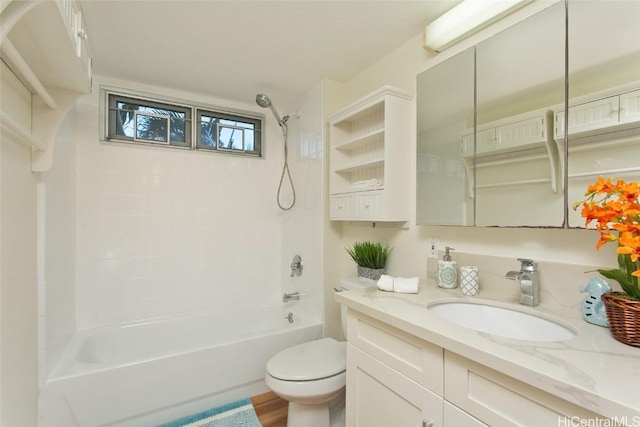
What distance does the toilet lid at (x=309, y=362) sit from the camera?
1434 millimetres

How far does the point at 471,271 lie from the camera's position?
4.20 feet

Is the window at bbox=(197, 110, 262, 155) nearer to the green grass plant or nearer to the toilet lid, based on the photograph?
the green grass plant

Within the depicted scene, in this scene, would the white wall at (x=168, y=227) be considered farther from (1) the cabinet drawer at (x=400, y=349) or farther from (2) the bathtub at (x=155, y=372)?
(1) the cabinet drawer at (x=400, y=349)

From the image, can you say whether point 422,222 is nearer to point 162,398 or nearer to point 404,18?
point 404,18

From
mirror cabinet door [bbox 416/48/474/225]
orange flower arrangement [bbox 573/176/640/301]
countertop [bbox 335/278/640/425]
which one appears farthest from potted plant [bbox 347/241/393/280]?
orange flower arrangement [bbox 573/176/640/301]

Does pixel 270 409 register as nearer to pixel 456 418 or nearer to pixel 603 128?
pixel 456 418

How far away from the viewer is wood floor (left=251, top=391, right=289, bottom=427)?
1.74 m

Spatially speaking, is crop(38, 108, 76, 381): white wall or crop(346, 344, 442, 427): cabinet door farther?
crop(38, 108, 76, 381): white wall

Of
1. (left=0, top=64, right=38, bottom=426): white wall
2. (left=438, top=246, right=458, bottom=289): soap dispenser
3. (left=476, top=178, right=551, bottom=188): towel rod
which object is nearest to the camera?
(left=0, top=64, right=38, bottom=426): white wall

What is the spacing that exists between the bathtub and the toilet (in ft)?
1.32

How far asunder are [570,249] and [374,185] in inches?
36.9

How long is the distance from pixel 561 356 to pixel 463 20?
1.39m

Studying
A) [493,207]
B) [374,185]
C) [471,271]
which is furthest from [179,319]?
[493,207]

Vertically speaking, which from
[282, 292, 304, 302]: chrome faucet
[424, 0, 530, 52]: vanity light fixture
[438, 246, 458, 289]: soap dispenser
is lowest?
[282, 292, 304, 302]: chrome faucet
